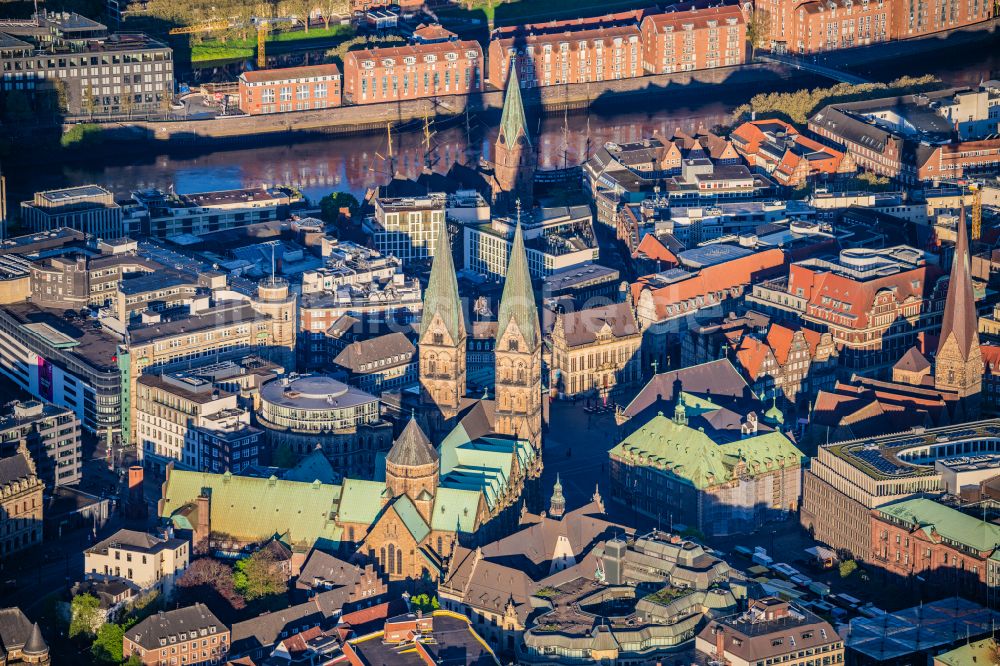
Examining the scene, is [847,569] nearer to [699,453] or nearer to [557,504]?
[699,453]

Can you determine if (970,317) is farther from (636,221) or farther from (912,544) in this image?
(636,221)

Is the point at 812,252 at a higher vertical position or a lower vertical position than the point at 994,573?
higher

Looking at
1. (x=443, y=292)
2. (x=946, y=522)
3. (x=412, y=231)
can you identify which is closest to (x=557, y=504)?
(x=443, y=292)

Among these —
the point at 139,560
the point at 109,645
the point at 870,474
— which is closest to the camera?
the point at 109,645

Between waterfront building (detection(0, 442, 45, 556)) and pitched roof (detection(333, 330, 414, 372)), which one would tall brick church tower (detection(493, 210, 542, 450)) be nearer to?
pitched roof (detection(333, 330, 414, 372))

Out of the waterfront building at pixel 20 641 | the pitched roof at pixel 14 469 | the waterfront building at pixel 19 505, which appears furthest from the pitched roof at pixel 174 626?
the pitched roof at pixel 14 469

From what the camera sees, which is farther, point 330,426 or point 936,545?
point 330,426

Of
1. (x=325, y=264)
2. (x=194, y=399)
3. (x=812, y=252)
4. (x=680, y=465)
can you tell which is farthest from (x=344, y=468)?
(x=812, y=252)
